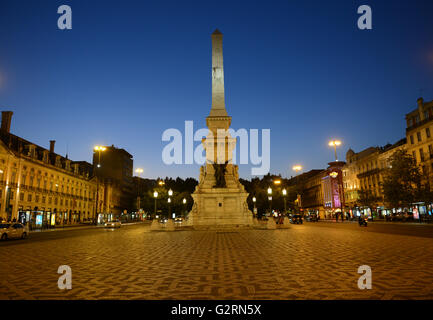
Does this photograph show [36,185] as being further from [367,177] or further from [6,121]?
[367,177]

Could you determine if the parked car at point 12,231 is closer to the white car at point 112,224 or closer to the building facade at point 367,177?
the white car at point 112,224

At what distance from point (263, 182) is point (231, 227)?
51.5m

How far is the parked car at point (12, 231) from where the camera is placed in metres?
22.5

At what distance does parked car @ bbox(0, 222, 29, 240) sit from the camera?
73.8ft

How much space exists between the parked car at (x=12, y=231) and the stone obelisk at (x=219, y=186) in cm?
1534

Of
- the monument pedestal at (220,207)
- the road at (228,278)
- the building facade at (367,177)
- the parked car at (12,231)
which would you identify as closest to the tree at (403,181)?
the building facade at (367,177)

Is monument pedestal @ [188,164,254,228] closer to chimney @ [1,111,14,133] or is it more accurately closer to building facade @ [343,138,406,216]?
building facade @ [343,138,406,216]

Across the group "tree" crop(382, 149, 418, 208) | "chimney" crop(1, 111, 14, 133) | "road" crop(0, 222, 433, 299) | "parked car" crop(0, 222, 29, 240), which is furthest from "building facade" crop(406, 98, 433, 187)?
"chimney" crop(1, 111, 14, 133)

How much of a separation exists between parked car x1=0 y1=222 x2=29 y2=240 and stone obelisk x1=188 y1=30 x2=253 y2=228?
15342 millimetres

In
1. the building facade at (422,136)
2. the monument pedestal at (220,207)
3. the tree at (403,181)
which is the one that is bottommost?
the monument pedestal at (220,207)

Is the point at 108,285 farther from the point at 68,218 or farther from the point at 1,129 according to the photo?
the point at 68,218

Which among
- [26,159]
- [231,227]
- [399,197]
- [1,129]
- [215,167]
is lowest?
[231,227]
